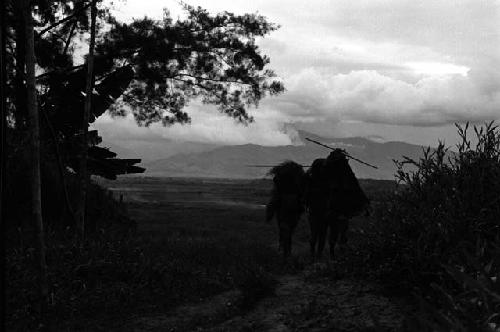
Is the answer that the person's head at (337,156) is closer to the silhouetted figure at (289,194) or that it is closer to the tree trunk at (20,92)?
the silhouetted figure at (289,194)

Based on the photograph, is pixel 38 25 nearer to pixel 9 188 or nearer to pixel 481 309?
pixel 9 188

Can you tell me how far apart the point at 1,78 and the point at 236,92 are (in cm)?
1397

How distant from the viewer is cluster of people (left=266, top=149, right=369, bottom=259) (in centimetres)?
1148

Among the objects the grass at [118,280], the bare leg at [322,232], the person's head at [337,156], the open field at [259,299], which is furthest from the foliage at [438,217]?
the bare leg at [322,232]

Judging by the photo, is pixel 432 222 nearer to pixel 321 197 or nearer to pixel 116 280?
pixel 321 197

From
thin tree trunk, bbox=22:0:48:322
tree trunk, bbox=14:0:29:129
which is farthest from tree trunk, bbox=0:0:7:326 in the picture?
tree trunk, bbox=14:0:29:129

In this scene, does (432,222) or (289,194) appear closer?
(432,222)

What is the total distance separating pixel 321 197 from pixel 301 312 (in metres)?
5.57

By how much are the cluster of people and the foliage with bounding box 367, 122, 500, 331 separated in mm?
4230

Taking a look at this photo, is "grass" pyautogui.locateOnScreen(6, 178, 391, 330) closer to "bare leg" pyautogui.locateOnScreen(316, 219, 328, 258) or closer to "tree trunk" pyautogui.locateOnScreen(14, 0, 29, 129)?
"bare leg" pyautogui.locateOnScreen(316, 219, 328, 258)

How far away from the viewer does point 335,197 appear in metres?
11.5

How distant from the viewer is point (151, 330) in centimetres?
771

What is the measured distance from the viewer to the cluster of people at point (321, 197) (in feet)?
37.7

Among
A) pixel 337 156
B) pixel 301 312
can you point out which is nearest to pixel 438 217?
pixel 301 312
